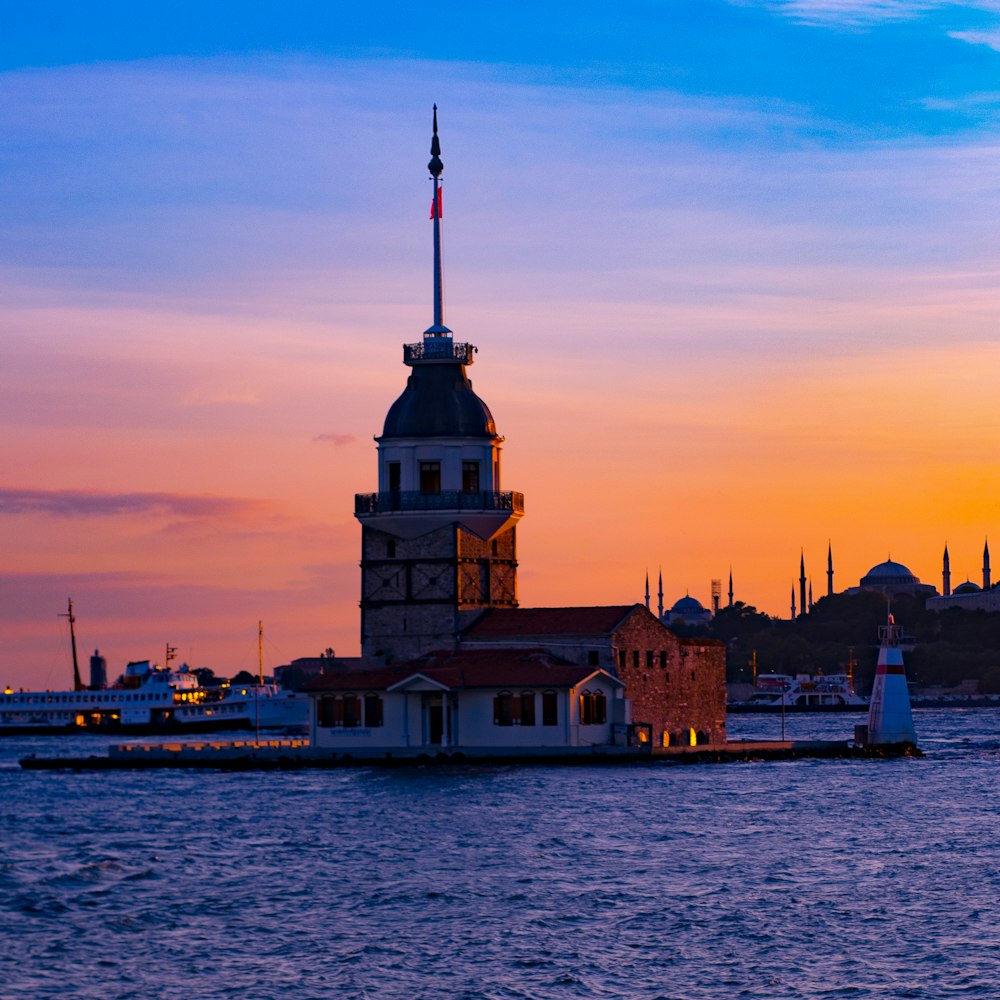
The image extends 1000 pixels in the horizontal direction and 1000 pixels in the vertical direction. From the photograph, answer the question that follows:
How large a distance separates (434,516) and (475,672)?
30.0ft

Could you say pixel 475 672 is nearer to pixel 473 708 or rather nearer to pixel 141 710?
pixel 473 708

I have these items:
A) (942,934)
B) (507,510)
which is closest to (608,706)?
(507,510)

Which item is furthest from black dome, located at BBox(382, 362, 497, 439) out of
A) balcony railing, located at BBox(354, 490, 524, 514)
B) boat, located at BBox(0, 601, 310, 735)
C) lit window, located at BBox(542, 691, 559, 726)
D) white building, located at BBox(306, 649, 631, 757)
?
boat, located at BBox(0, 601, 310, 735)

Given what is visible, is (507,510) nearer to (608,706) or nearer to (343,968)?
(608,706)

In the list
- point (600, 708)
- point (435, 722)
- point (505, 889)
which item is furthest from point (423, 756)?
point (505, 889)

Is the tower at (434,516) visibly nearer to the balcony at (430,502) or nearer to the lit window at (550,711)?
the balcony at (430,502)

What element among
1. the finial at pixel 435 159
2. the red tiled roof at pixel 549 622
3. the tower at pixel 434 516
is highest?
the finial at pixel 435 159

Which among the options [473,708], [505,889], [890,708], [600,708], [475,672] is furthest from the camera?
[890,708]

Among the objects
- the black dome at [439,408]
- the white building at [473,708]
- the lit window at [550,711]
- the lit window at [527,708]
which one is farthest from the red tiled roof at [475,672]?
the black dome at [439,408]

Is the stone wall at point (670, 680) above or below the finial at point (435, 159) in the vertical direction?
below

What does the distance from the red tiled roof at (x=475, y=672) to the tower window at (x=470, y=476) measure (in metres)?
7.37

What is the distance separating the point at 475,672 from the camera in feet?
269

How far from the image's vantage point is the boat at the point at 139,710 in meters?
172

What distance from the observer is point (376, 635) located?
88.9m
